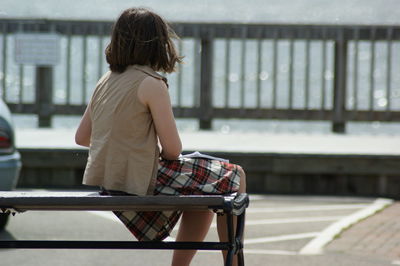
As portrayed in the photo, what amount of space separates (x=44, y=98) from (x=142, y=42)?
902cm

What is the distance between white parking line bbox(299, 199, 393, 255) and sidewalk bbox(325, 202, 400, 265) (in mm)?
54

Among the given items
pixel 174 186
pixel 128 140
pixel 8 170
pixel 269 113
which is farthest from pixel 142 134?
pixel 269 113

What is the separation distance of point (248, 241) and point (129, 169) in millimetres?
2987

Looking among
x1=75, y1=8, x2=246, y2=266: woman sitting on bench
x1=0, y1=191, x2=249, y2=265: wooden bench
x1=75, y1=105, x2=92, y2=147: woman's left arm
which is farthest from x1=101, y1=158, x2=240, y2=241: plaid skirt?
x1=75, y1=105, x2=92, y2=147: woman's left arm

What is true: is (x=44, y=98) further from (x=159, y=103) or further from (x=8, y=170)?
(x=159, y=103)

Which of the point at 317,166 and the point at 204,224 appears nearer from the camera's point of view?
the point at 204,224

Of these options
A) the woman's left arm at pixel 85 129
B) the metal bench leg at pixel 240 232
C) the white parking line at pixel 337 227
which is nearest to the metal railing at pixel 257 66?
the white parking line at pixel 337 227

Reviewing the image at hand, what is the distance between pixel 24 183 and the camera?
34.1 ft

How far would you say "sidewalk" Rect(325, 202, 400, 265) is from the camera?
686 centimetres

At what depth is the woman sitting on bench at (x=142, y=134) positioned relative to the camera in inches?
177

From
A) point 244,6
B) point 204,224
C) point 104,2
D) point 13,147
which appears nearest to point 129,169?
point 204,224

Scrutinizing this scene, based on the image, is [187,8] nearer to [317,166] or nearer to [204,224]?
[317,166]

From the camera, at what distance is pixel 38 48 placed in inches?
533

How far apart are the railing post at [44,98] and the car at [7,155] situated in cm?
608
